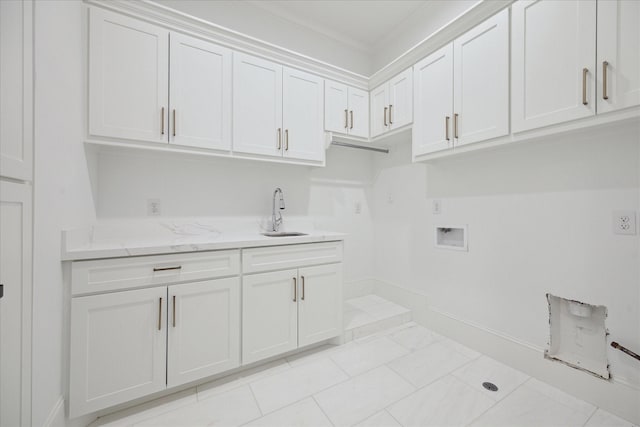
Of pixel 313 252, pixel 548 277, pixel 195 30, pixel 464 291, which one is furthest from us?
pixel 464 291

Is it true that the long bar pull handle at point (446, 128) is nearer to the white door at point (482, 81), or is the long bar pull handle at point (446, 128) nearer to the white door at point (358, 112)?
the white door at point (482, 81)

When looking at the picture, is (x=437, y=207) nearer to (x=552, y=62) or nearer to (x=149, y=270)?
(x=552, y=62)

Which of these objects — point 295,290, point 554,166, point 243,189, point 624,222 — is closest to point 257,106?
point 243,189

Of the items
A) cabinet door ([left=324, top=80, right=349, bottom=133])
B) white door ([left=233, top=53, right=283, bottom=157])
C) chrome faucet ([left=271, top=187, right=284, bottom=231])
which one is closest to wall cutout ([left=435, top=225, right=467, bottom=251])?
cabinet door ([left=324, top=80, right=349, bottom=133])

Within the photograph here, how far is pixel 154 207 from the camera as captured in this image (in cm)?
204

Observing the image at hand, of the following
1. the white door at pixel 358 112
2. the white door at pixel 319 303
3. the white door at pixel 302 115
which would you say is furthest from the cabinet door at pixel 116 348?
the white door at pixel 358 112

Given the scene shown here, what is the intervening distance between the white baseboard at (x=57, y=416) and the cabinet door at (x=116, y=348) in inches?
1.5

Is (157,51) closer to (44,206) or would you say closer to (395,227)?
(44,206)

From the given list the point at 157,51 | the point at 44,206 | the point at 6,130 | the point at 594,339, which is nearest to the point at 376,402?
the point at 594,339

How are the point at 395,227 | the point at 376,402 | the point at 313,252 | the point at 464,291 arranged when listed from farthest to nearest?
the point at 395,227
the point at 464,291
the point at 313,252
the point at 376,402

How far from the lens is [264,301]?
6.02 feet

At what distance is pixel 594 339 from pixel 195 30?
3259 mm

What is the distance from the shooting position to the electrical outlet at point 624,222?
140 cm

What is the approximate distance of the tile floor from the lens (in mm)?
1415
